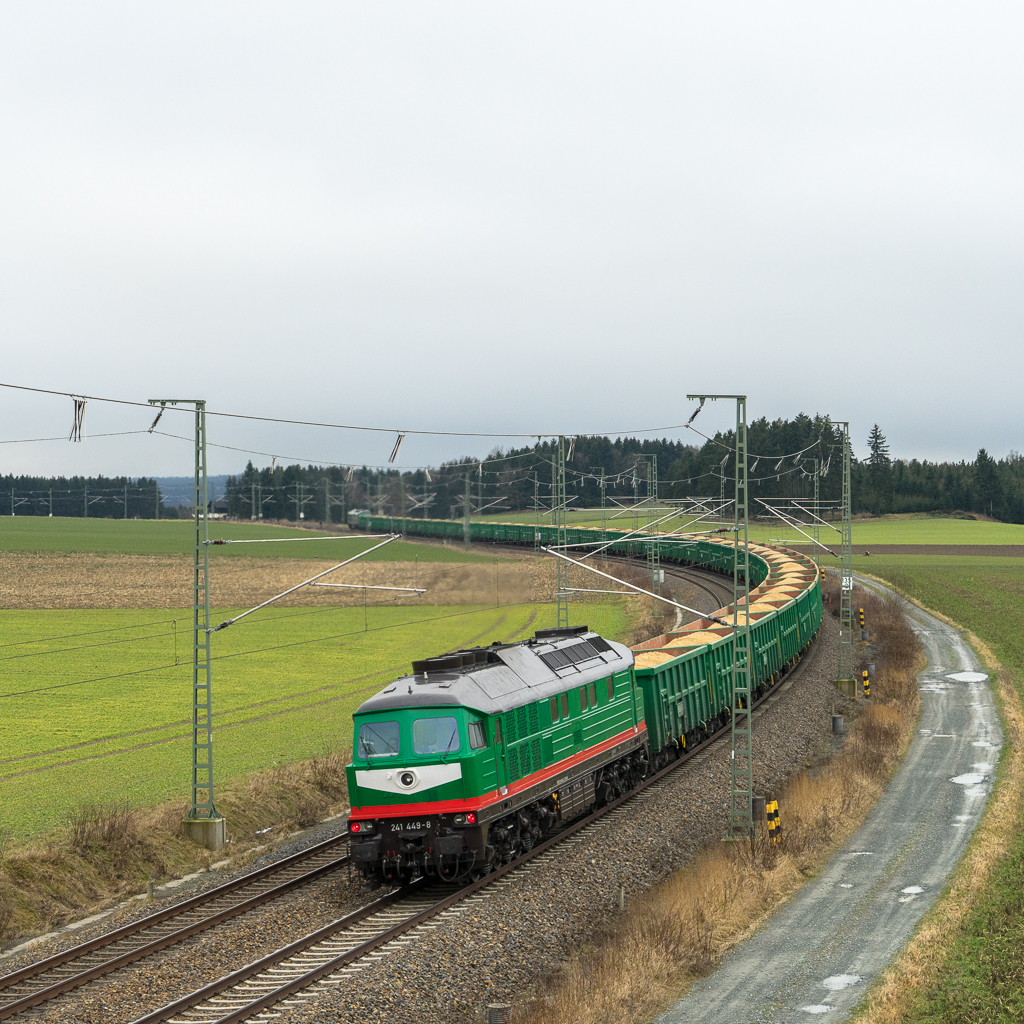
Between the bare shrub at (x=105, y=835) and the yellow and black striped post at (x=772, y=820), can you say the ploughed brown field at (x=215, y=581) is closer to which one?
the yellow and black striped post at (x=772, y=820)

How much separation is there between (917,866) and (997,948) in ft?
17.8

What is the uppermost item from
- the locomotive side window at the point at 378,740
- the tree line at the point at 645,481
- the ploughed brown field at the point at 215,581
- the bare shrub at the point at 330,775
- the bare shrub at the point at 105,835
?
the tree line at the point at 645,481

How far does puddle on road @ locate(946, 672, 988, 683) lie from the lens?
48281 millimetres

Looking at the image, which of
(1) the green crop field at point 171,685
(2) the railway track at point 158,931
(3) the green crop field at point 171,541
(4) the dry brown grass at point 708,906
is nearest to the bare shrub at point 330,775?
(1) the green crop field at point 171,685

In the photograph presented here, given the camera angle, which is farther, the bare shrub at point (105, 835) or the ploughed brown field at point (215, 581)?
the ploughed brown field at point (215, 581)

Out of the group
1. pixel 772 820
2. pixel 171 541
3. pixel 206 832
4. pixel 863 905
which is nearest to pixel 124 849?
pixel 206 832

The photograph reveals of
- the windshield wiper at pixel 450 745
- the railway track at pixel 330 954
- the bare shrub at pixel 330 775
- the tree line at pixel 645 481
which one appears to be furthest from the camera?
the tree line at pixel 645 481

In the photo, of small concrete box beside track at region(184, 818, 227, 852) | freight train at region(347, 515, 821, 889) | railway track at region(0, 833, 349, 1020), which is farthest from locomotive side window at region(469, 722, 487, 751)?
small concrete box beside track at region(184, 818, 227, 852)

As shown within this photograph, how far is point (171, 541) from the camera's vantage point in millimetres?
91000

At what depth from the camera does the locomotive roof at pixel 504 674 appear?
2038cm

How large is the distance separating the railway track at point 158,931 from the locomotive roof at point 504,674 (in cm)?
405

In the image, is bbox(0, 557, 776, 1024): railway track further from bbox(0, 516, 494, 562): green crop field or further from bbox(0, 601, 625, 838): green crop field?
bbox(0, 516, 494, 562): green crop field

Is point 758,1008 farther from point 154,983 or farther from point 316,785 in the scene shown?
point 316,785

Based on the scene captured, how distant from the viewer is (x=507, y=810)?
68.9 feet
